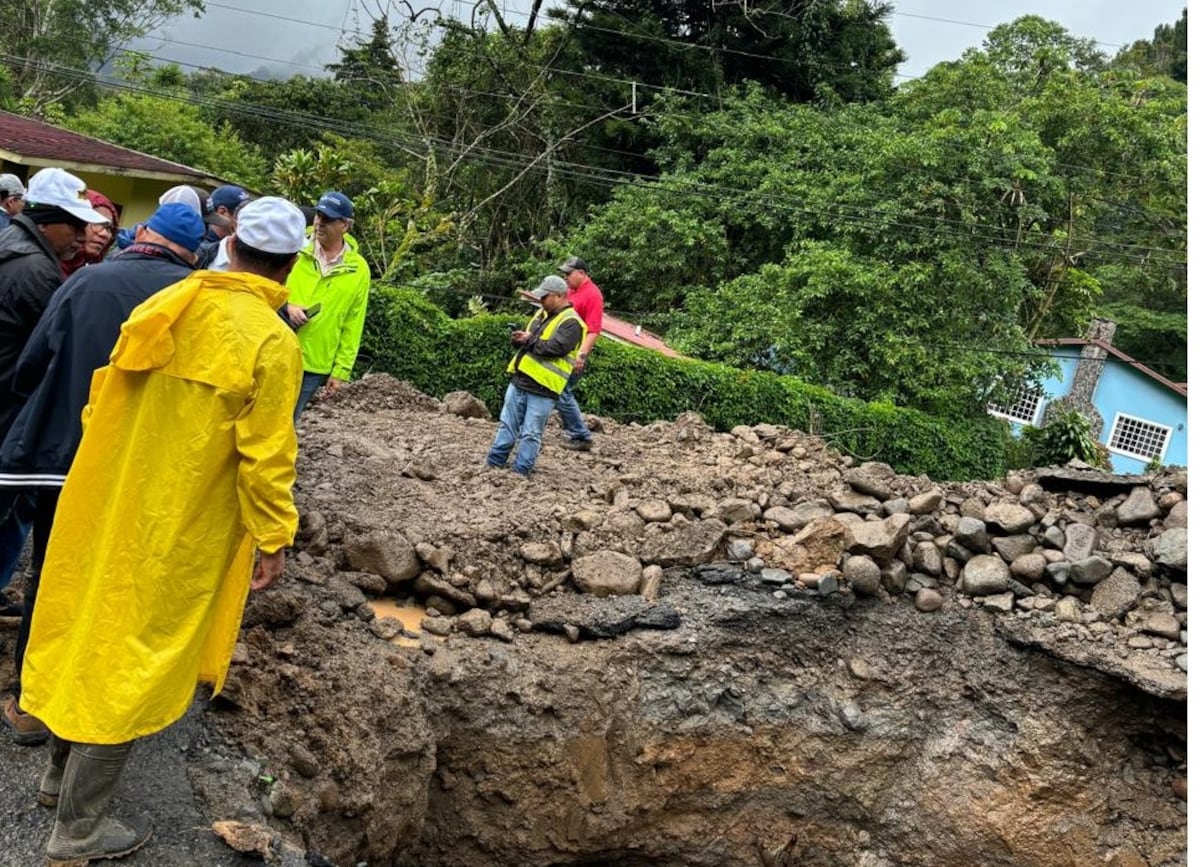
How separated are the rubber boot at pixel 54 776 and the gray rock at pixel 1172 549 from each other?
687 centimetres

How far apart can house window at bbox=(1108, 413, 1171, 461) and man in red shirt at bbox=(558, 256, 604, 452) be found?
2294 cm

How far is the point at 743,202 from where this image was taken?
1986 centimetres

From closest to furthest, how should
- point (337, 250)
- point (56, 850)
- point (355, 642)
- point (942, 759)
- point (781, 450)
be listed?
point (56, 850) < point (355, 642) < point (337, 250) < point (942, 759) < point (781, 450)

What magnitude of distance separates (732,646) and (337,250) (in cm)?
363

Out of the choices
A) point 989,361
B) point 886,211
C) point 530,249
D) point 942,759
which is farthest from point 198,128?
point 942,759

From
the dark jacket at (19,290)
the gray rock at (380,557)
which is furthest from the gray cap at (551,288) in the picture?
the dark jacket at (19,290)

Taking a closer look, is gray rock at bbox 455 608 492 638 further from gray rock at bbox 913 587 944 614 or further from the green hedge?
the green hedge

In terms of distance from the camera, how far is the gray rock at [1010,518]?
7500 mm

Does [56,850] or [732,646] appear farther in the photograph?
[732,646]

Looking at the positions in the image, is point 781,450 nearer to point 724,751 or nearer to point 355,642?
point 724,751

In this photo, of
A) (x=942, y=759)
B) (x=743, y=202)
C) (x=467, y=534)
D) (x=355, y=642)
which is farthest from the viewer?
(x=743, y=202)

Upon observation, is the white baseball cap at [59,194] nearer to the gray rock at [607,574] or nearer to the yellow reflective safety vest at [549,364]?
the gray rock at [607,574]

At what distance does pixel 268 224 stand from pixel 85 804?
1.84 metres

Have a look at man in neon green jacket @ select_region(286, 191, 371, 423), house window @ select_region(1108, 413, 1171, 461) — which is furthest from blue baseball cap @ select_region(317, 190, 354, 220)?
house window @ select_region(1108, 413, 1171, 461)
